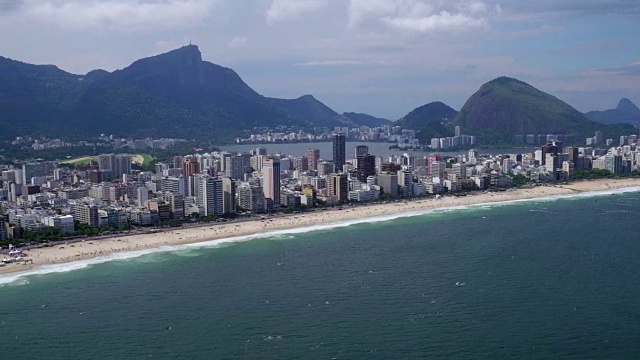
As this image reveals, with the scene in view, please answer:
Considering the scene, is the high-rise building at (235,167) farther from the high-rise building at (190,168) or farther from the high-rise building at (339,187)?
the high-rise building at (339,187)

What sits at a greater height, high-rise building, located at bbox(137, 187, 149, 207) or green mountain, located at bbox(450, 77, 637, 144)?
green mountain, located at bbox(450, 77, 637, 144)

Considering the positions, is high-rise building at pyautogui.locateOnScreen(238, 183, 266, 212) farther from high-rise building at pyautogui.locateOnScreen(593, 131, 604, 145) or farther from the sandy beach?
high-rise building at pyautogui.locateOnScreen(593, 131, 604, 145)

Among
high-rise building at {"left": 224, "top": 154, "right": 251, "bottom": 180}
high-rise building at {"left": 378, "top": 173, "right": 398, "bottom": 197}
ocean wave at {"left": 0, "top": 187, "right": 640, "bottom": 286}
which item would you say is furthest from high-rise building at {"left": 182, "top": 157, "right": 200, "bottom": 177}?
ocean wave at {"left": 0, "top": 187, "right": 640, "bottom": 286}

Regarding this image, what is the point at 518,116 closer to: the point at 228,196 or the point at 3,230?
the point at 228,196

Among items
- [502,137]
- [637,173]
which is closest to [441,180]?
[637,173]

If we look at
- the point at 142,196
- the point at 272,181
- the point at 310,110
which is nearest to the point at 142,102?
the point at 310,110

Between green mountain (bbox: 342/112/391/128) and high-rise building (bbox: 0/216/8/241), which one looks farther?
green mountain (bbox: 342/112/391/128)
